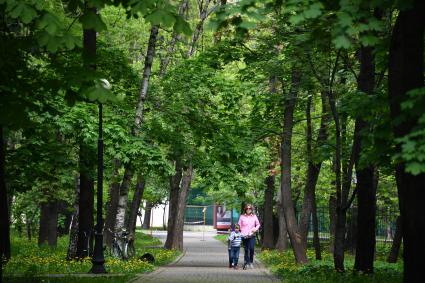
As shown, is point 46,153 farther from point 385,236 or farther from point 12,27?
point 385,236

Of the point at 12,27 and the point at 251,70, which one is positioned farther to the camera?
the point at 251,70

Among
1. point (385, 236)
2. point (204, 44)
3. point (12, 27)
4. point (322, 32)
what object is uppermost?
point (204, 44)

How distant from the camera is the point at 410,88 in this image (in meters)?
8.71

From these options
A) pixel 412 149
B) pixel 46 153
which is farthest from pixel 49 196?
pixel 412 149

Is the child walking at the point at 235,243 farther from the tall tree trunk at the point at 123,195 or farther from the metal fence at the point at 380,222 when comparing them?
the metal fence at the point at 380,222

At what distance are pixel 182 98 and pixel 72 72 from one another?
46.0 ft

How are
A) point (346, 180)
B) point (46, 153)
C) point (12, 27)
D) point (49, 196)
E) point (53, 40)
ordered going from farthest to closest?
point (49, 196), point (46, 153), point (346, 180), point (12, 27), point (53, 40)

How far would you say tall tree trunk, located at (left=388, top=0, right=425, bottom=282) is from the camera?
8.53m

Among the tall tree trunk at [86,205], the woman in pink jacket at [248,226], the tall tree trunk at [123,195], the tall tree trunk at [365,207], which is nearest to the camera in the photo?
the tall tree trunk at [365,207]

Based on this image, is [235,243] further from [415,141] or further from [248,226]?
[415,141]

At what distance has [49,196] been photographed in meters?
29.4

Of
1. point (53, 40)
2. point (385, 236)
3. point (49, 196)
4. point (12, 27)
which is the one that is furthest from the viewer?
point (385, 236)

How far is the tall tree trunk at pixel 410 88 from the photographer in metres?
8.53

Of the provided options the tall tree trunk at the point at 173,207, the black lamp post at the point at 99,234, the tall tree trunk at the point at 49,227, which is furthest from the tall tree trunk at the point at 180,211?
the black lamp post at the point at 99,234
